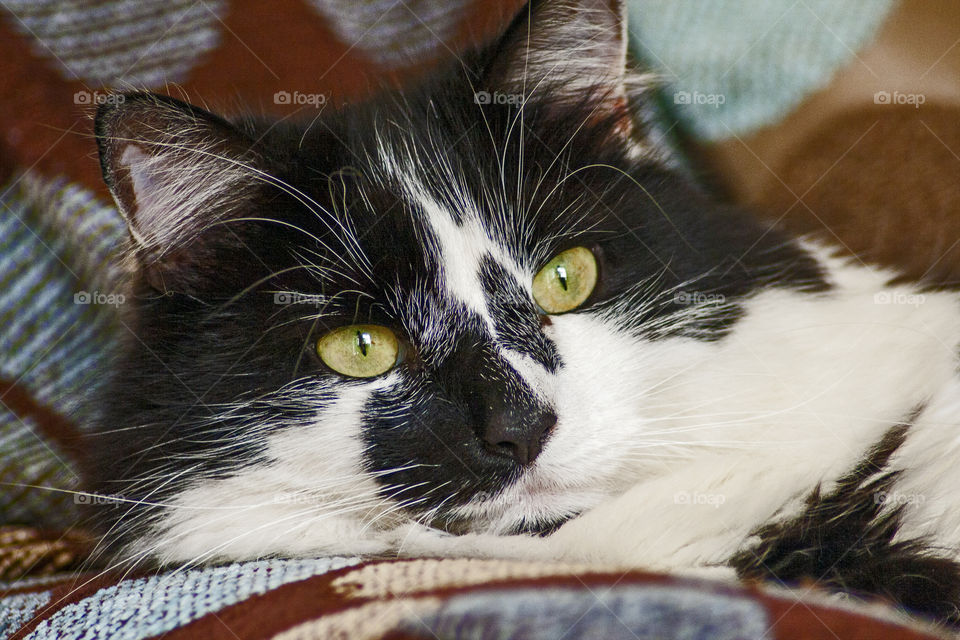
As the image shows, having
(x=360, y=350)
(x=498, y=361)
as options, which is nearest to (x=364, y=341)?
(x=360, y=350)

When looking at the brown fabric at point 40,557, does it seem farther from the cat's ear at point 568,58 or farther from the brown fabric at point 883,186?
the brown fabric at point 883,186

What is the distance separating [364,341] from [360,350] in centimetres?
1

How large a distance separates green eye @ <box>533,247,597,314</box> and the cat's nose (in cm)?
21

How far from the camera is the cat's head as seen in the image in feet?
2.97

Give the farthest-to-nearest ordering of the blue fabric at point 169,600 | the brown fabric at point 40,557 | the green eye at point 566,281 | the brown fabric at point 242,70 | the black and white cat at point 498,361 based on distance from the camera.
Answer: the brown fabric at point 242,70 < the brown fabric at point 40,557 < the green eye at point 566,281 < the black and white cat at point 498,361 < the blue fabric at point 169,600

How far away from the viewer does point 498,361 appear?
0.90 meters

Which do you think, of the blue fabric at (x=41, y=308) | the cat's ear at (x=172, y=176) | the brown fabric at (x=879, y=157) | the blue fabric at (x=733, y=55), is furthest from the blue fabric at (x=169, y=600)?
the blue fabric at (x=733, y=55)

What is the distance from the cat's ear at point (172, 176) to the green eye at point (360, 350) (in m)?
0.22

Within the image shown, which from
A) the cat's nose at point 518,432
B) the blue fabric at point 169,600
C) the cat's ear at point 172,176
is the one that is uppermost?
the cat's ear at point 172,176

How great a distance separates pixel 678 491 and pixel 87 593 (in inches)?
29.0

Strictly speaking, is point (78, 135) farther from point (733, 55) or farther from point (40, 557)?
point (733, 55)

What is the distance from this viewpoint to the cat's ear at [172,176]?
92 centimetres

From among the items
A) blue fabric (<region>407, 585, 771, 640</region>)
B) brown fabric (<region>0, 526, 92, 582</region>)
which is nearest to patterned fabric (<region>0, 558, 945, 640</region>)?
blue fabric (<region>407, 585, 771, 640</region>)

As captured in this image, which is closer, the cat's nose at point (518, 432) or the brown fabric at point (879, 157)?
the cat's nose at point (518, 432)
